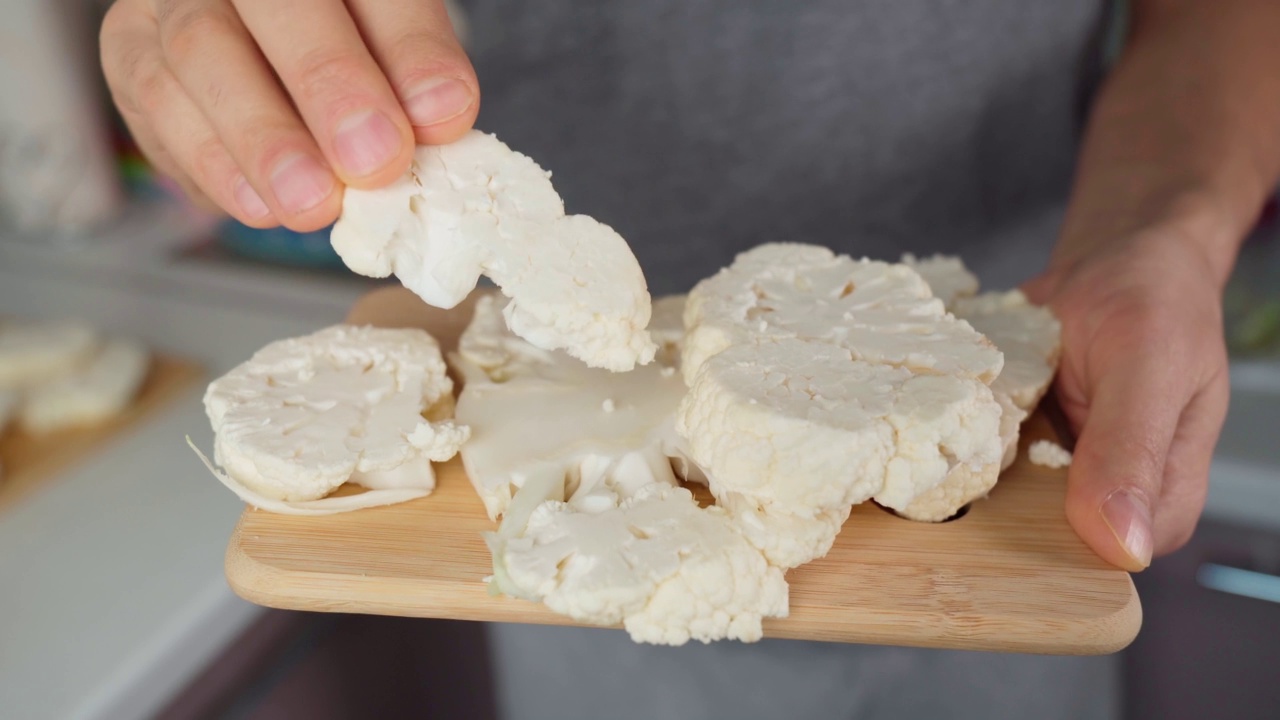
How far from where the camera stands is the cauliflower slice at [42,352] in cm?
160

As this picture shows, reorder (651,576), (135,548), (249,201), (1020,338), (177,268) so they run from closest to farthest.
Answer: (651,576) < (249,201) < (1020,338) < (135,548) < (177,268)

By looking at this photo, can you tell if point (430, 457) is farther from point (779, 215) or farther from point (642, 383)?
point (779, 215)

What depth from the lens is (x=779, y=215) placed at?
68.0 inches

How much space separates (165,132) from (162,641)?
2.11ft

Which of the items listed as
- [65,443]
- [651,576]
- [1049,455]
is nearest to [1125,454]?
[1049,455]

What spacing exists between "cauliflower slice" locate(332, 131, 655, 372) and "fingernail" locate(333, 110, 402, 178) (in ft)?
0.19

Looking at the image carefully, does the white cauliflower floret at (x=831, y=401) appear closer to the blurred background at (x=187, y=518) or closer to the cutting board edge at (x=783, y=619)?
the cutting board edge at (x=783, y=619)

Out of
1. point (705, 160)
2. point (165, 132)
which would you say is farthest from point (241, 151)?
point (705, 160)

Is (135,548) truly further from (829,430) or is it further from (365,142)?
(829,430)

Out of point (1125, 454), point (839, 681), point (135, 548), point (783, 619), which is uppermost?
point (1125, 454)

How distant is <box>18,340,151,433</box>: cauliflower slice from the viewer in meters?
1.53

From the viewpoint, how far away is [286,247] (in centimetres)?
212

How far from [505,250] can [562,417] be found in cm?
21

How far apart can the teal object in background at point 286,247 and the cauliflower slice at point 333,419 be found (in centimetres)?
110
